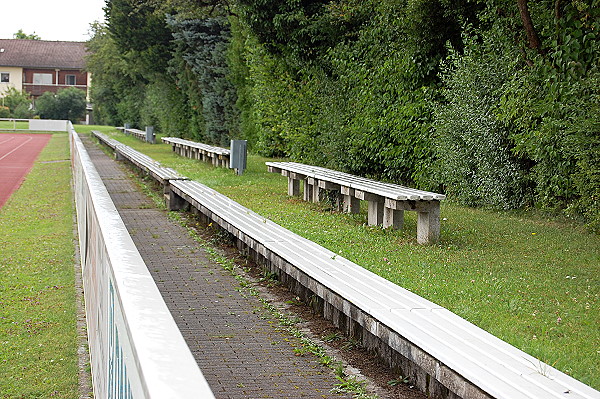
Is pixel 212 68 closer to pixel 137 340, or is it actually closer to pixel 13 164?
pixel 13 164

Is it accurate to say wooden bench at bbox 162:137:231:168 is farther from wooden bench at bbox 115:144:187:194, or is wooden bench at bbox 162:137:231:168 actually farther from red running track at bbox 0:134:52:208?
red running track at bbox 0:134:52:208

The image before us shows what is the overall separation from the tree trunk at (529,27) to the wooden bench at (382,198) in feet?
9.02

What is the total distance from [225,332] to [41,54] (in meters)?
94.8

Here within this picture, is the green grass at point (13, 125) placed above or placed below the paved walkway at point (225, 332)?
above

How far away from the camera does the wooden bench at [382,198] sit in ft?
30.6

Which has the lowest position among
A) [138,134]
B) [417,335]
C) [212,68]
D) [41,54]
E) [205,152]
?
[417,335]

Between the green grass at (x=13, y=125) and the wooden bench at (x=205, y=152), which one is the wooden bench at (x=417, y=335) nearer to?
the wooden bench at (x=205, y=152)

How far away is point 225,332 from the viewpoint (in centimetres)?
664

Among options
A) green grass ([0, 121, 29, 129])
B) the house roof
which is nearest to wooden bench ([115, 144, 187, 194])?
green grass ([0, 121, 29, 129])

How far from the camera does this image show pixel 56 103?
77.7 meters

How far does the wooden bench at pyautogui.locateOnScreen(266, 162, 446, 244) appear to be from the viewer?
9312 mm

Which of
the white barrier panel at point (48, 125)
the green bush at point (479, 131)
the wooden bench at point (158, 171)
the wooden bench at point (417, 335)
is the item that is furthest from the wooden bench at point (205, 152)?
the white barrier panel at point (48, 125)

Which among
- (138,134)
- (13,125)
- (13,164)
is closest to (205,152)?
(13,164)

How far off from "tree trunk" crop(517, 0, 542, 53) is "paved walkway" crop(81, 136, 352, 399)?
17.3 feet
